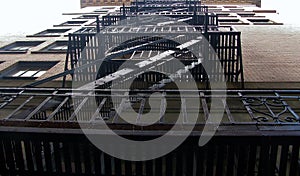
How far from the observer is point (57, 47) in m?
15.2

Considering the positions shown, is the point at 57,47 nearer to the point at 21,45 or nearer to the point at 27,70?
the point at 21,45

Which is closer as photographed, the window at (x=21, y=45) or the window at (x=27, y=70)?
the window at (x=27, y=70)

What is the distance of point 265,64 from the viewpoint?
10.9 m

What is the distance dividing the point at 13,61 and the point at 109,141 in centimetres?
1066

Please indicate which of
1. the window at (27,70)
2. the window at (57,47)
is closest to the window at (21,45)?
the window at (57,47)

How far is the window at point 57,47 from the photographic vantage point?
46.5ft

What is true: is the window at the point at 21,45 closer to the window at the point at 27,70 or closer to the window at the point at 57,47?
the window at the point at 57,47

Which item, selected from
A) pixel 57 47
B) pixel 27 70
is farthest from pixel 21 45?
pixel 27 70

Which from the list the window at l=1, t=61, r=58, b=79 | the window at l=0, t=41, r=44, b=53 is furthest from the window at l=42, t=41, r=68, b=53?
the window at l=1, t=61, r=58, b=79

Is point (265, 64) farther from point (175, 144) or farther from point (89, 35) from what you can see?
point (175, 144)

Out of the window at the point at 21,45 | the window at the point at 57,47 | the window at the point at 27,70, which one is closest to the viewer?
the window at the point at 27,70

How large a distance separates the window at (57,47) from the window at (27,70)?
188 cm

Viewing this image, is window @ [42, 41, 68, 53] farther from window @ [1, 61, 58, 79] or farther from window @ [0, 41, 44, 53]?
window @ [1, 61, 58, 79]

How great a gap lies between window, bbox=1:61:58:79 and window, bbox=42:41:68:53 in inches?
74.0
